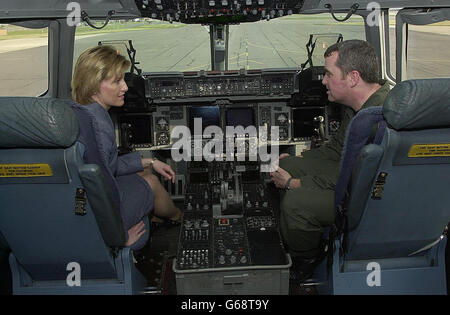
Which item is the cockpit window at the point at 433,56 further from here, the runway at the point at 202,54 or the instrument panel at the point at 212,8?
the instrument panel at the point at 212,8

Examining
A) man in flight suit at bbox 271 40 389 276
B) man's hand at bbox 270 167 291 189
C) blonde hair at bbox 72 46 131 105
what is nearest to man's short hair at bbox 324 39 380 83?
man in flight suit at bbox 271 40 389 276

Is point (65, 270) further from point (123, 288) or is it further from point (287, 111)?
point (287, 111)

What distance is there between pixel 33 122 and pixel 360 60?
164 cm

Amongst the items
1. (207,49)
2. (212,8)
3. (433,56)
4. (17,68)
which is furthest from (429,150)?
(207,49)

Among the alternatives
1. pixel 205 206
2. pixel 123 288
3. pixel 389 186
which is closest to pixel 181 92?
pixel 205 206

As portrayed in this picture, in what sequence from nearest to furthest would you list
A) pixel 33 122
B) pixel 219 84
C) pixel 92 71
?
pixel 33 122 < pixel 92 71 < pixel 219 84

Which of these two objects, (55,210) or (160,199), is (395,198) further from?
(160,199)

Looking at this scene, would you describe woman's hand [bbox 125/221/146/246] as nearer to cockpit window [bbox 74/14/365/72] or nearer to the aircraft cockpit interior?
the aircraft cockpit interior

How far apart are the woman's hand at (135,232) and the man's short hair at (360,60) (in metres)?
1.40

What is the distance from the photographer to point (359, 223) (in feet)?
5.54

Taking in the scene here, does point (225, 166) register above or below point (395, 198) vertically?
below

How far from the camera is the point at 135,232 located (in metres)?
2.03

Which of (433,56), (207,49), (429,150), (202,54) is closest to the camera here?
(429,150)

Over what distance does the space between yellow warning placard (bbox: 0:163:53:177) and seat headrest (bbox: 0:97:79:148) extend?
0.31 ft
